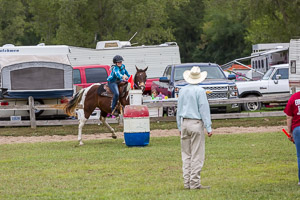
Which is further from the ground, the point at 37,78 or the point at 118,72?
the point at 118,72

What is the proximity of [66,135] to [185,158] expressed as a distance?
12031 millimetres

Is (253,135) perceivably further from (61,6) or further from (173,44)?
(61,6)

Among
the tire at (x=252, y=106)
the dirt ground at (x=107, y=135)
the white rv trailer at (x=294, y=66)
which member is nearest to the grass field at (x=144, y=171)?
the dirt ground at (x=107, y=135)

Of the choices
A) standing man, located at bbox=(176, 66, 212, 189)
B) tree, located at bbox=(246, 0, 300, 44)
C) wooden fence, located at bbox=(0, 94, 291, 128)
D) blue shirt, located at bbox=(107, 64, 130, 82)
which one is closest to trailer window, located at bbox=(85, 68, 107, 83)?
wooden fence, located at bbox=(0, 94, 291, 128)

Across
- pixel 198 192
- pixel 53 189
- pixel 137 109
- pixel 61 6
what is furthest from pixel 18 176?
pixel 61 6

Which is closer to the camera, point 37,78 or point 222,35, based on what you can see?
point 37,78

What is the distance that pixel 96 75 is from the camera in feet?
89.2

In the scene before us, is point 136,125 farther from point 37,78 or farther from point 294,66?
point 294,66

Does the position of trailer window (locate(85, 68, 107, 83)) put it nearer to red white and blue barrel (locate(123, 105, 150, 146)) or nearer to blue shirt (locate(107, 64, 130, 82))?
blue shirt (locate(107, 64, 130, 82))

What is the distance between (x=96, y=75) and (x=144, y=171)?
15.2 metres

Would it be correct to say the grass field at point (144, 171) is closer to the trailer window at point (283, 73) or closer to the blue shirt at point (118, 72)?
the blue shirt at point (118, 72)

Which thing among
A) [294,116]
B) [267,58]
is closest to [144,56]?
[267,58]

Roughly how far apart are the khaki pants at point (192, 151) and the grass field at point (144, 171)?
235 mm

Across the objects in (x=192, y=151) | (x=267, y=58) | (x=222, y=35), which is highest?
(x=222, y=35)
